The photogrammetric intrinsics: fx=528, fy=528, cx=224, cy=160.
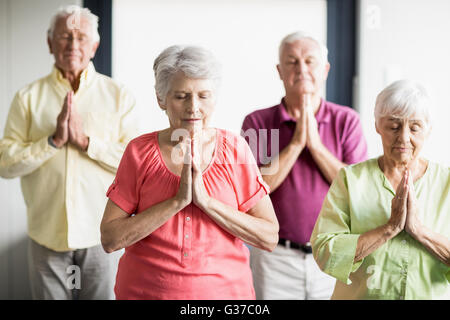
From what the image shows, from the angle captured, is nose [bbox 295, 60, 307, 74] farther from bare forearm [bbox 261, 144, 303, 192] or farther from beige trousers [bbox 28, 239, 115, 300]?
beige trousers [bbox 28, 239, 115, 300]

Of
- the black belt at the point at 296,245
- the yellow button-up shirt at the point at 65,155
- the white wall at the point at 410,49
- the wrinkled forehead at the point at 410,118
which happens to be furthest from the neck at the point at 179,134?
the white wall at the point at 410,49

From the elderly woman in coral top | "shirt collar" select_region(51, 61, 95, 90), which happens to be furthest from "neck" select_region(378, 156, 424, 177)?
"shirt collar" select_region(51, 61, 95, 90)

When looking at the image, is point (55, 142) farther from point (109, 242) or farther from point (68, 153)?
point (109, 242)

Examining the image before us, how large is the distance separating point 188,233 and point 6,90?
0.83m

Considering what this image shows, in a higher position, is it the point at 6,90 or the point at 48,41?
the point at 48,41

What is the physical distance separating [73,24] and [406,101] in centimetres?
80

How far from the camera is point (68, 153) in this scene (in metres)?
1.30

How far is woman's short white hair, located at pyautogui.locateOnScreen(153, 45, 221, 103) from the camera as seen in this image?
35.5 inches

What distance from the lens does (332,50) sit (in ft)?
5.40

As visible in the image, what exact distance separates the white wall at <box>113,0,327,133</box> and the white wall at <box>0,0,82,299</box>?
181 mm

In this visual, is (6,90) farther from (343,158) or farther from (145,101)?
(343,158)

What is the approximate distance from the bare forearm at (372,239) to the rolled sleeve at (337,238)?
10 millimetres
